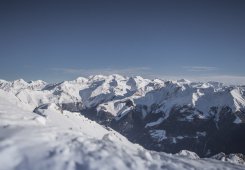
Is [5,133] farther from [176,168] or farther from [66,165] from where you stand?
[176,168]

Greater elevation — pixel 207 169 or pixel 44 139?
pixel 44 139

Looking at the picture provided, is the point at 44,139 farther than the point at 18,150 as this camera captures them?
Yes

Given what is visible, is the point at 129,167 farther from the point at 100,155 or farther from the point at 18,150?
the point at 18,150

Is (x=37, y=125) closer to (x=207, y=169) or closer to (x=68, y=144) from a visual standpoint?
(x=68, y=144)

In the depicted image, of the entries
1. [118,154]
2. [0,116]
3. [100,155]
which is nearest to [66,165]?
[100,155]

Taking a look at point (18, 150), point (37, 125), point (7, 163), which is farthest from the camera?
point (37, 125)

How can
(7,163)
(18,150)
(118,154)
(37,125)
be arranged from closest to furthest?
(7,163) < (18,150) < (118,154) < (37,125)

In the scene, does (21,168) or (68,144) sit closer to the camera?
(21,168)

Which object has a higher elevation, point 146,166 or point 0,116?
point 0,116

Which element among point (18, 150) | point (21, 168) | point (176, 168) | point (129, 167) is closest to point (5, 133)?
point (18, 150)
